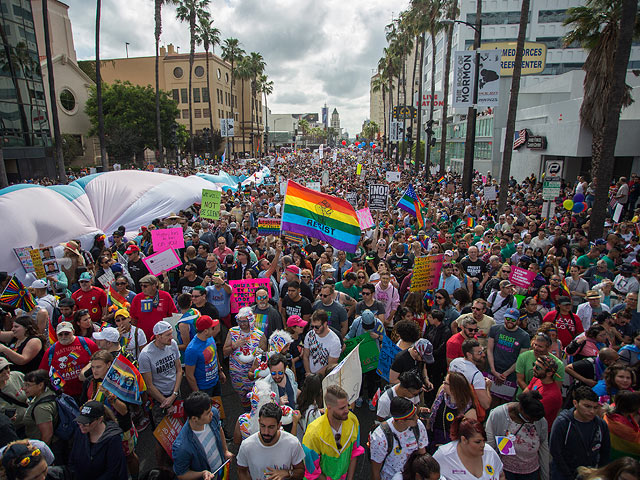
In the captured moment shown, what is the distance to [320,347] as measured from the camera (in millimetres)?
4965

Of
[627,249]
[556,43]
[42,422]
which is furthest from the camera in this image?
[556,43]

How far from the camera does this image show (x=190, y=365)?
475cm

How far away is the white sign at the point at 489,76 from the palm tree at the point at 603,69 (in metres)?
3.32

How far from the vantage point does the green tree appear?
44688 millimetres

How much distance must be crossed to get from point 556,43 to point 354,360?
58.0 m

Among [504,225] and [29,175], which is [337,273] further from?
[29,175]

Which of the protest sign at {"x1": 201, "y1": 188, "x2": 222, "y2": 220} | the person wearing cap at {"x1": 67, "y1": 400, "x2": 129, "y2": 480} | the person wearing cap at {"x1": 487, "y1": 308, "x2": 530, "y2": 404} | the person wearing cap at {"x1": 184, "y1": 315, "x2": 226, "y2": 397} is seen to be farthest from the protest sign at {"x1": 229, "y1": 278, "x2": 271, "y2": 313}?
the protest sign at {"x1": 201, "y1": 188, "x2": 222, "y2": 220}

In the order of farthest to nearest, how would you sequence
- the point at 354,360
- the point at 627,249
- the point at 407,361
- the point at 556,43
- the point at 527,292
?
1. the point at 556,43
2. the point at 627,249
3. the point at 527,292
4. the point at 407,361
5. the point at 354,360

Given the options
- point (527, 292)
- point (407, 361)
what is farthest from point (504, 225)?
point (407, 361)

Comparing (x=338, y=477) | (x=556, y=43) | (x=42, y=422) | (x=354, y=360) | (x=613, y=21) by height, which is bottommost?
(x=338, y=477)

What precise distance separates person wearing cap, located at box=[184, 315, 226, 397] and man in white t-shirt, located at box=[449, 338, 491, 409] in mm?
2777

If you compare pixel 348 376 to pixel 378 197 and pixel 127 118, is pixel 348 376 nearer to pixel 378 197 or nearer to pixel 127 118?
pixel 378 197

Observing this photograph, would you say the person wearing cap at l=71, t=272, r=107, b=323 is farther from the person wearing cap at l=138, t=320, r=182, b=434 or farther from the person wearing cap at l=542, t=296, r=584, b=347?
the person wearing cap at l=542, t=296, r=584, b=347

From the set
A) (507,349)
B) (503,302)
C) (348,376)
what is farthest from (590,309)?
(348,376)
